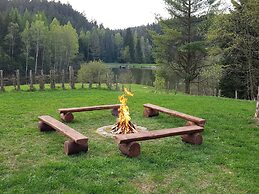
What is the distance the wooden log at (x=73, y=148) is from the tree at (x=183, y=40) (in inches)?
838

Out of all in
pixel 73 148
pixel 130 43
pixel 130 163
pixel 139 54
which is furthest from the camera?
pixel 130 43

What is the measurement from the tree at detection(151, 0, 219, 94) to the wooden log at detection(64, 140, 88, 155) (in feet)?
69.9

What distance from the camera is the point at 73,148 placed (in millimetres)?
6465

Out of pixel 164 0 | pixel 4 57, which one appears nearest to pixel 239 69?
pixel 164 0

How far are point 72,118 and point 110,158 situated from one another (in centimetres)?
378

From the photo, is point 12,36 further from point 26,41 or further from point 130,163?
point 130,163

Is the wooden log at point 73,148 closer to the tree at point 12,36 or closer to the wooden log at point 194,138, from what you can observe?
the wooden log at point 194,138

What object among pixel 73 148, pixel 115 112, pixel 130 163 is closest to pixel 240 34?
pixel 115 112

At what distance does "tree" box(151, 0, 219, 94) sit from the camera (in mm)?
27047

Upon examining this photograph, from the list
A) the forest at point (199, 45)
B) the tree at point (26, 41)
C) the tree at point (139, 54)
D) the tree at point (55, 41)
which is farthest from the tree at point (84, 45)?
the tree at point (26, 41)

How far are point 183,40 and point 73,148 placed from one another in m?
23.4

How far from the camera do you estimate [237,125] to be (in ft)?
31.5

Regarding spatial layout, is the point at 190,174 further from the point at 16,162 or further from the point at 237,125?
the point at 237,125

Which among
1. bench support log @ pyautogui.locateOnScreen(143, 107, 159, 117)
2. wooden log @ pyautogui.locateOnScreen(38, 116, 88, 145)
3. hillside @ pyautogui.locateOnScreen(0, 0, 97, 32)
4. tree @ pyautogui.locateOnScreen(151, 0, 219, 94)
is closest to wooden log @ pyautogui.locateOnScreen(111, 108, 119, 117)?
bench support log @ pyautogui.locateOnScreen(143, 107, 159, 117)
